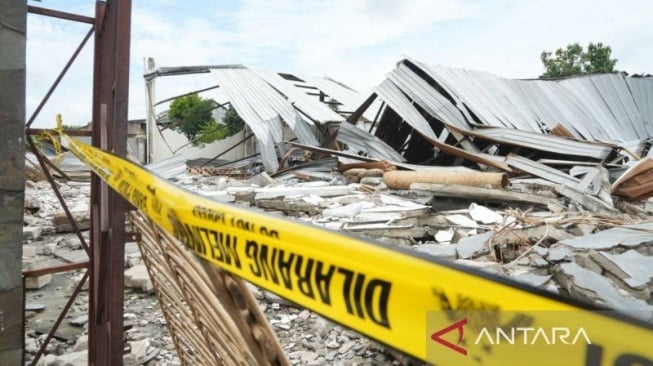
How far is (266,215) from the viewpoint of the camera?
1022 mm

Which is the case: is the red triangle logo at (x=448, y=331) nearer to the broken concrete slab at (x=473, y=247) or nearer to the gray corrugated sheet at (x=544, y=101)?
the broken concrete slab at (x=473, y=247)

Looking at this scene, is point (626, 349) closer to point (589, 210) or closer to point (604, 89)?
point (589, 210)

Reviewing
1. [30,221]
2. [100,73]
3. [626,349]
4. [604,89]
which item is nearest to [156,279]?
[100,73]

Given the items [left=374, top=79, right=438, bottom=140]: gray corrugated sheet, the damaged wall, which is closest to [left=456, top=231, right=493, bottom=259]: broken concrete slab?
the damaged wall

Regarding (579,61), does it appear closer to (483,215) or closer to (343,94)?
(343,94)

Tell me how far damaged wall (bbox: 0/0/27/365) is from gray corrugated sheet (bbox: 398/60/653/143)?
8.41 m

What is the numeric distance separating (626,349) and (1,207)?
10.4ft

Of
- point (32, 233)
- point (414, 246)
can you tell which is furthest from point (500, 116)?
point (32, 233)

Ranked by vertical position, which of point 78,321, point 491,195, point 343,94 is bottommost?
point 78,321

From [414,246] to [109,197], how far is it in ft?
10.1

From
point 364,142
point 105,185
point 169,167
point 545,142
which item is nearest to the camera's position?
point 105,185

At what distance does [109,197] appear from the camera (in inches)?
106

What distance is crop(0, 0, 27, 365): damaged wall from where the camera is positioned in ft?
8.50

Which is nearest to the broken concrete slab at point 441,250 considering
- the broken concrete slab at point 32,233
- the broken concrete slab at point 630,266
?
the broken concrete slab at point 630,266
